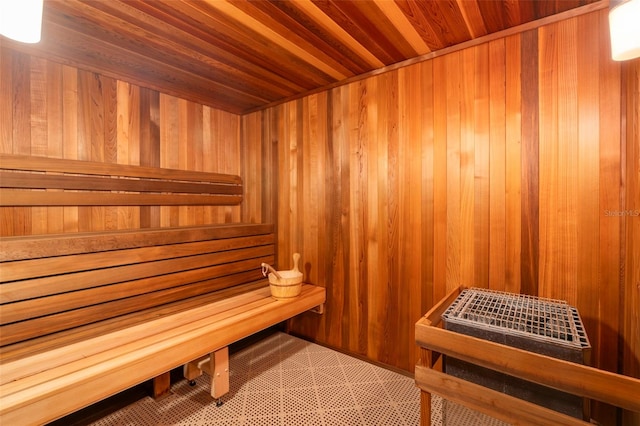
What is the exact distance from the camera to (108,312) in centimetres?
172

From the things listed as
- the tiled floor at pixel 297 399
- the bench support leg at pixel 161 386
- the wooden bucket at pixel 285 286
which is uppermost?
the wooden bucket at pixel 285 286

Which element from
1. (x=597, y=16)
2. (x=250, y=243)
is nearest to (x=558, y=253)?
(x=597, y=16)

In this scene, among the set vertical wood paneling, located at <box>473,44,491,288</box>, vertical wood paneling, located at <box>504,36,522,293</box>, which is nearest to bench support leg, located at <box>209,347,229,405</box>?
vertical wood paneling, located at <box>473,44,491,288</box>

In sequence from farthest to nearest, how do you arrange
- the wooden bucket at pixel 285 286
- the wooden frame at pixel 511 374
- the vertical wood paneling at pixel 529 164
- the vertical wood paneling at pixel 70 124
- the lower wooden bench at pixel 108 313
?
the wooden bucket at pixel 285 286, the vertical wood paneling at pixel 70 124, the vertical wood paneling at pixel 529 164, the lower wooden bench at pixel 108 313, the wooden frame at pixel 511 374

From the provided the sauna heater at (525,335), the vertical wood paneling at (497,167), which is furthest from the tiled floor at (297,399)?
the vertical wood paneling at (497,167)

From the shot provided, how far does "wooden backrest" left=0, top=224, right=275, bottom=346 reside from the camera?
1.42 m

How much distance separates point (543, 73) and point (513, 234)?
35.5 inches

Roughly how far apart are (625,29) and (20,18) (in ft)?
6.91

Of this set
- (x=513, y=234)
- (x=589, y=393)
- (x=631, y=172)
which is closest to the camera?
(x=589, y=393)

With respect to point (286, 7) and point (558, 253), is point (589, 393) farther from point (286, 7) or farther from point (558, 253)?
point (286, 7)

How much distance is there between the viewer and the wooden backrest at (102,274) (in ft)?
4.66

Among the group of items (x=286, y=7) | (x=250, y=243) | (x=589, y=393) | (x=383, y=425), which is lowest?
(x=383, y=425)

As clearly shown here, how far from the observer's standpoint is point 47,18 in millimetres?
1484

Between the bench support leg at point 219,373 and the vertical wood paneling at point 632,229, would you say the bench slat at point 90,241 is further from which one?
the vertical wood paneling at point 632,229
